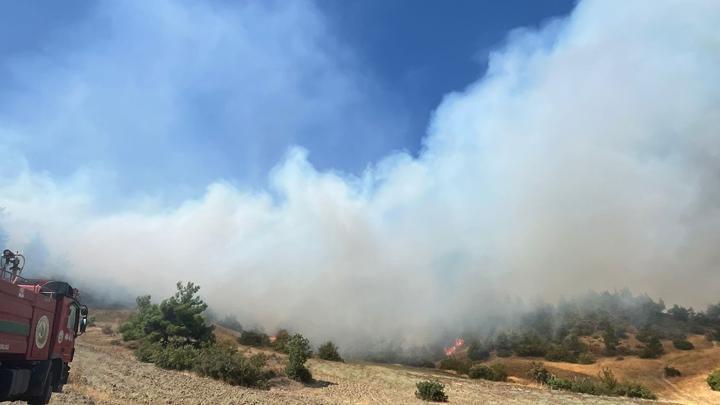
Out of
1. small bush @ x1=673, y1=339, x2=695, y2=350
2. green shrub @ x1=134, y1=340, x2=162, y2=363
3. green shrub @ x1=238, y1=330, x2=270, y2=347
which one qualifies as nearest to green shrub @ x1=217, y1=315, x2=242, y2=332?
green shrub @ x1=238, y1=330, x2=270, y2=347

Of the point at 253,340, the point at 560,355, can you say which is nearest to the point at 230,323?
the point at 253,340

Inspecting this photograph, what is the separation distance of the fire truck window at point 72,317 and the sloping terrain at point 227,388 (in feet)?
9.62

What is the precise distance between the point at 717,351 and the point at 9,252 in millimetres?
102188

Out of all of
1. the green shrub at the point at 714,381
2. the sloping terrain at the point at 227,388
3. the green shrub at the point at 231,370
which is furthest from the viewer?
the green shrub at the point at 714,381

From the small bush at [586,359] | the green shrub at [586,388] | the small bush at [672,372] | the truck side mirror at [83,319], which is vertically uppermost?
the truck side mirror at [83,319]

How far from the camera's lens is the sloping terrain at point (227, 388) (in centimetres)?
2394

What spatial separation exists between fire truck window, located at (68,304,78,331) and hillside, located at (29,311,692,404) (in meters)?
2.86

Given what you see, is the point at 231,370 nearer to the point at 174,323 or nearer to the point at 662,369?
the point at 174,323

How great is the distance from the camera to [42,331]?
596 inches

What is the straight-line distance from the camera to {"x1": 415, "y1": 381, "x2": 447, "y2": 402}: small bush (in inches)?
1405

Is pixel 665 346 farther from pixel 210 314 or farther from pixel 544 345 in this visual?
pixel 210 314

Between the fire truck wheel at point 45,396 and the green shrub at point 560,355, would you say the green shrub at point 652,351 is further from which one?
the fire truck wheel at point 45,396

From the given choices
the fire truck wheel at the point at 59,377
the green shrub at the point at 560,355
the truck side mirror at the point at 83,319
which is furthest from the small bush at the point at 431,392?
the green shrub at the point at 560,355

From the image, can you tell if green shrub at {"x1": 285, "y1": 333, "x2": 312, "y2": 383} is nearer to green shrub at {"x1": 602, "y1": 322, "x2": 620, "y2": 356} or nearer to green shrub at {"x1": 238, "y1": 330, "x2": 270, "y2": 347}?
green shrub at {"x1": 238, "y1": 330, "x2": 270, "y2": 347}
